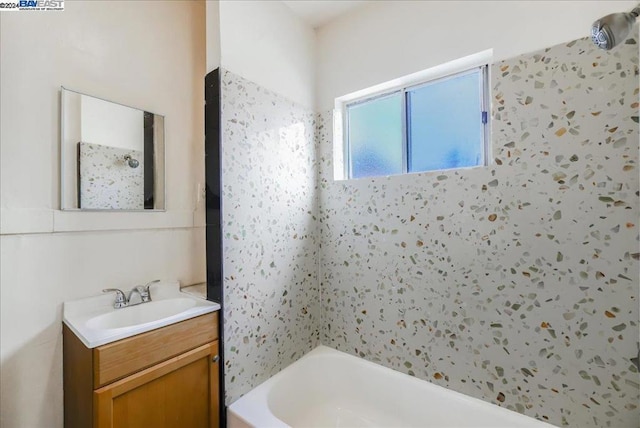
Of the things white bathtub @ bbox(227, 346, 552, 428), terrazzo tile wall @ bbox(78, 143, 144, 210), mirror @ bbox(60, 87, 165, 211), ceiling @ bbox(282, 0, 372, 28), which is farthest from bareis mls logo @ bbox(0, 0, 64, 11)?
white bathtub @ bbox(227, 346, 552, 428)

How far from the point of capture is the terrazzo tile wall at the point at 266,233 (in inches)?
60.6

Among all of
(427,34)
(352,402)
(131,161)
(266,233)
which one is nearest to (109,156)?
(131,161)

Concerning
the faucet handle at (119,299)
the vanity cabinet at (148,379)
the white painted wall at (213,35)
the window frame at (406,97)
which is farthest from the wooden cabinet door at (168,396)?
the white painted wall at (213,35)

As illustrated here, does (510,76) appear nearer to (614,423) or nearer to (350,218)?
(350,218)

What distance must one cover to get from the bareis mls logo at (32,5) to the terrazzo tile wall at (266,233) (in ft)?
2.55

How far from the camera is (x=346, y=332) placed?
1.98 m

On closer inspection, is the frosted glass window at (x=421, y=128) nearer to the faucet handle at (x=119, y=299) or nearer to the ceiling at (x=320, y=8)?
the ceiling at (x=320, y=8)

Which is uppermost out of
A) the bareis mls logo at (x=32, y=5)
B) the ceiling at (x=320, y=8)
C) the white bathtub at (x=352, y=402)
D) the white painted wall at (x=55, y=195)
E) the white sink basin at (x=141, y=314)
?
the ceiling at (x=320, y=8)

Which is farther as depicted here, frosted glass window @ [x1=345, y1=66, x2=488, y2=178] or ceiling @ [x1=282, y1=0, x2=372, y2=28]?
ceiling @ [x1=282, y1=0, x2=372, y2=28]

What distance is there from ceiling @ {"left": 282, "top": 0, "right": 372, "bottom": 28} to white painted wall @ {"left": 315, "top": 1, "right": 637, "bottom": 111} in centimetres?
4

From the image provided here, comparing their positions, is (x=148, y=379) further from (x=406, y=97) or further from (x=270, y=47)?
(x=406, y=97)

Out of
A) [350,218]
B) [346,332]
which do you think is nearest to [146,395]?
[346,332]

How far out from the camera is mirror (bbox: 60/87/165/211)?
135 cm

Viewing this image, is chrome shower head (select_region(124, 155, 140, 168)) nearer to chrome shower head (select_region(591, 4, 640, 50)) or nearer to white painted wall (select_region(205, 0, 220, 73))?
white painted wall (select_region(205, 0, 220, 73))
